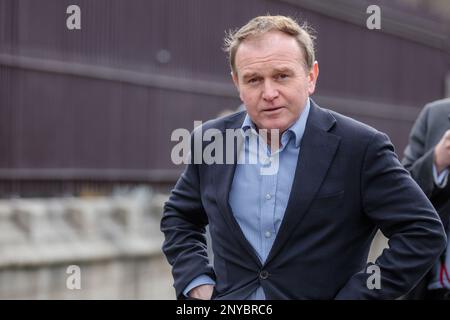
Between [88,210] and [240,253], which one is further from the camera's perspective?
[88,210]

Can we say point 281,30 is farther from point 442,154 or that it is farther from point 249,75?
point 442,154

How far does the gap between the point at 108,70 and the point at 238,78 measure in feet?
19.1

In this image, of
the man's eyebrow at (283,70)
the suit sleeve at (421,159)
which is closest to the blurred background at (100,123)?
the suit sleeve at (421,159)

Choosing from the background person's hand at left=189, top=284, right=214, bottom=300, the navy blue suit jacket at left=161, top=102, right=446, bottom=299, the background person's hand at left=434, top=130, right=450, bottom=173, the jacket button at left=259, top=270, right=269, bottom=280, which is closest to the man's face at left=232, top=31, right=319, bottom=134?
the navy blue suit jacket at left=161, top=102, right=446, bottom=299

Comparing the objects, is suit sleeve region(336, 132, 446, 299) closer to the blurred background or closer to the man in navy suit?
the man in navy suit

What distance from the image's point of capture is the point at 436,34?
15.2 m

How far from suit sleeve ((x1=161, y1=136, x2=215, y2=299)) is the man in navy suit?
0.38 ft

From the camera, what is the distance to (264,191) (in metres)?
3.21

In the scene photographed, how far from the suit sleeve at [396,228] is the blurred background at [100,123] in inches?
193

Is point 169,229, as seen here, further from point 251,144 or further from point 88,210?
point 88,210

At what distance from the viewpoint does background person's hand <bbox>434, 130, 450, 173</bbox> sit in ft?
13.1

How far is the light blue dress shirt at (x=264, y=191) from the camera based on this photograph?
3.18 m

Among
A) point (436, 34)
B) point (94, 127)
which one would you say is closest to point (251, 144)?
point (94, 127)
